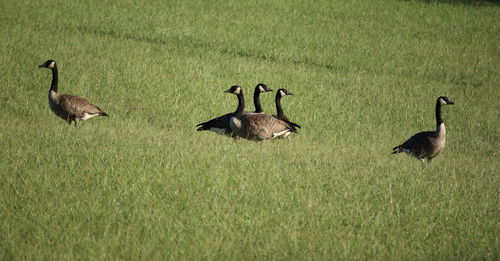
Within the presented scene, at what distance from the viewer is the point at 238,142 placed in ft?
49.1

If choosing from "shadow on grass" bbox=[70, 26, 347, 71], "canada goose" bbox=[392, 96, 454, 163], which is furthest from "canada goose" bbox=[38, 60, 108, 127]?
"shadow on grass" bbox=[70, 26, 347, 71]

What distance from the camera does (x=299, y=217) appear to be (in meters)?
9.16

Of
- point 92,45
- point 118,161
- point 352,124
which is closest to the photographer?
point 118,161

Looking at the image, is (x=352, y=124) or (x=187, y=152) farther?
(x=352, y=124)

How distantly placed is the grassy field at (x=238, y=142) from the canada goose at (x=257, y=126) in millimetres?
416

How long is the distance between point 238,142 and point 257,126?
0.95 m

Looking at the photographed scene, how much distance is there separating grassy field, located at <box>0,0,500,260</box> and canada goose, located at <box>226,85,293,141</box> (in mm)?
416

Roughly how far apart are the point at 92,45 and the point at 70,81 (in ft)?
14.8

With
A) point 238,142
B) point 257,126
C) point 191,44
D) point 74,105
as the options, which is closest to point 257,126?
point 257,126

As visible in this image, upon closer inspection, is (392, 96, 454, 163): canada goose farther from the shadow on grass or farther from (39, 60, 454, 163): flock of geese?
the shadow on grass

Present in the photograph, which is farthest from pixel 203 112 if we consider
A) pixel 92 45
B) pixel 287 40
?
pixel 287 40

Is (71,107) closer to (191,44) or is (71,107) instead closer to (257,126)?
(257,126)

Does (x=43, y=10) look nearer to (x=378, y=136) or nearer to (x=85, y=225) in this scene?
(x=378, y=136)

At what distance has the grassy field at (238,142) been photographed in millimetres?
8398
